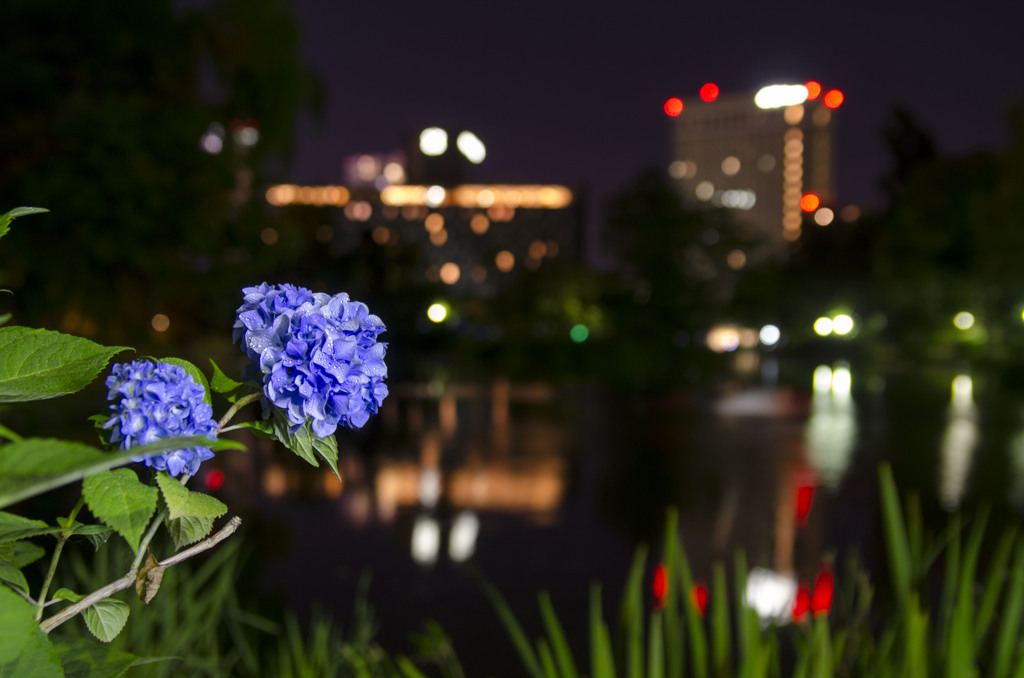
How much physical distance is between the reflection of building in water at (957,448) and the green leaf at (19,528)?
9.34 meters

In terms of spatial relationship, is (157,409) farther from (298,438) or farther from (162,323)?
(162,323)

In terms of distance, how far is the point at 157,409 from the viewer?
897 millimetres

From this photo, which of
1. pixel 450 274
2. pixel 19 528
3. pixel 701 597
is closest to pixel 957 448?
pixel 701 597

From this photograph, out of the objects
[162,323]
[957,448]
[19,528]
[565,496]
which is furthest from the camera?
[162,323]

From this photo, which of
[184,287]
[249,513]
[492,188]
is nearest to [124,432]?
[249,513]

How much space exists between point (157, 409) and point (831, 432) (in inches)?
582

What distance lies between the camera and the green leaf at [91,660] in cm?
102

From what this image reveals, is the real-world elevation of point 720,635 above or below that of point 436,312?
above

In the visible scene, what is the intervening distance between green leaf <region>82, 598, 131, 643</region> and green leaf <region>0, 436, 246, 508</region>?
1.19 feet

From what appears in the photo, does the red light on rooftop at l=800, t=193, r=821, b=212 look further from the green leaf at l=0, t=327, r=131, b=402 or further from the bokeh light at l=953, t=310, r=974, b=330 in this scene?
the green leaf at l=0, t=327, r=131, b=402

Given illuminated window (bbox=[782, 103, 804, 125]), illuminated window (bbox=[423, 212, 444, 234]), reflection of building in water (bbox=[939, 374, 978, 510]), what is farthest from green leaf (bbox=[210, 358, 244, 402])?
illuminated window (bbox=[782, 103, 804, 125])

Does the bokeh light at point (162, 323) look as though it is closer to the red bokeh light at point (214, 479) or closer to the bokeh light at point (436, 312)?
the bokeh light at point (436, 312)

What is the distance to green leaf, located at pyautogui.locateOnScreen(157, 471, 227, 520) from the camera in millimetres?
901

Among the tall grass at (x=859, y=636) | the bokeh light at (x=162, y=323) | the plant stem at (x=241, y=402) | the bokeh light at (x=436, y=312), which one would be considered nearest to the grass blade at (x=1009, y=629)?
the tall grass at (x=859, y=636)
